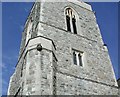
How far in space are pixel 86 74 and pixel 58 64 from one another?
1.50m

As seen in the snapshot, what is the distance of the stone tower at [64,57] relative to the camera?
893 centimetres

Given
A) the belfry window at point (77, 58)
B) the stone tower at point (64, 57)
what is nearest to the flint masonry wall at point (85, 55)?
the stone tower at point (64, 57)

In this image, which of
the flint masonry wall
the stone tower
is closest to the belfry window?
the stone tower

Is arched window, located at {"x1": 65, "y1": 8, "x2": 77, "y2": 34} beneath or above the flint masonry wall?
above

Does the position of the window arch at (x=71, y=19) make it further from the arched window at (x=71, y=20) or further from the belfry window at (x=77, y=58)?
the belfry window at (x=77, y=58)

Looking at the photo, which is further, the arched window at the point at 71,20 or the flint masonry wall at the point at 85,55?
the arched window at the point at 71,20

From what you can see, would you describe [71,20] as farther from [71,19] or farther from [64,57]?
[64,57]

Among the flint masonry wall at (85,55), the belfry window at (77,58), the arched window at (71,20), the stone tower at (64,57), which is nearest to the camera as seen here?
the stone tower at (64,57)

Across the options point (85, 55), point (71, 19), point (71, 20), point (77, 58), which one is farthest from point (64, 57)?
point (71, 19)

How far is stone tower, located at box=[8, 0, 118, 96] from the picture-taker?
893 cm

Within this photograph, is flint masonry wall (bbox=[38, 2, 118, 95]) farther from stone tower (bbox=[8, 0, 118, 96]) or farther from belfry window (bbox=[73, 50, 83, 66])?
belfry window (bbox=[73, 50, 83, 66])

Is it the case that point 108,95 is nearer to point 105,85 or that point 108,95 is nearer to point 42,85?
point 105,85

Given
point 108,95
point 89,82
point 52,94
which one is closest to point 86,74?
point 89,82

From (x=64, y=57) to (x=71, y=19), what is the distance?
175 inches
